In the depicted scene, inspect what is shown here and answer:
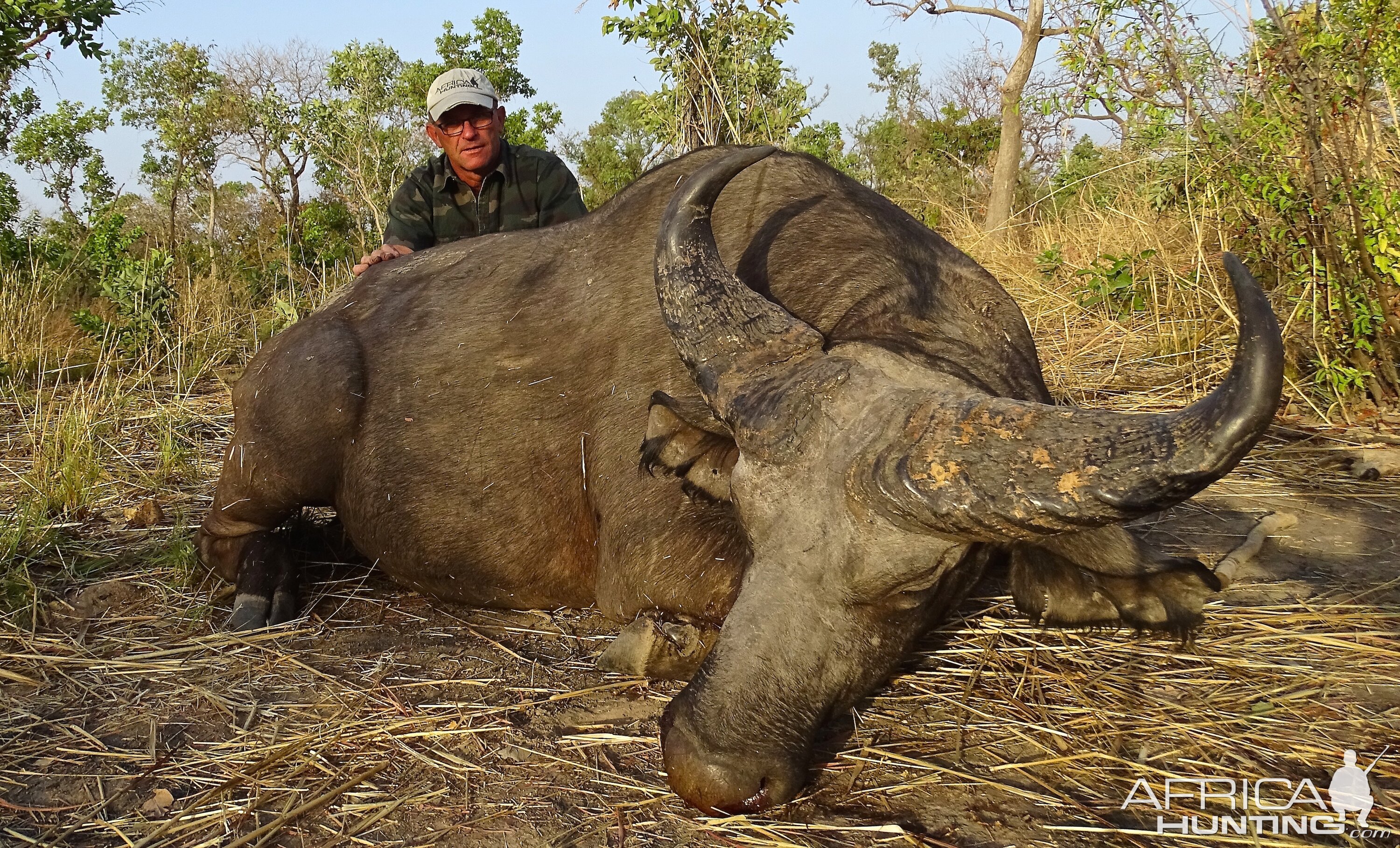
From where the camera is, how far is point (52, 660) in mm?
3270

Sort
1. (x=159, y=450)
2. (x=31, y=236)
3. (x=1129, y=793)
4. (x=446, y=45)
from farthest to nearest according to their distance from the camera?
(x=446, y=45) < (x=31, y=236) < (x=159, y=450) < (x=1129, y=793)

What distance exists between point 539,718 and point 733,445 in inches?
40.0

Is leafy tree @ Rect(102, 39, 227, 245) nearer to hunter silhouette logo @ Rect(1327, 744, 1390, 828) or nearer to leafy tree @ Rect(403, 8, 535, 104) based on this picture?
leafy tree @ Rect(403, 8, 535, 104)

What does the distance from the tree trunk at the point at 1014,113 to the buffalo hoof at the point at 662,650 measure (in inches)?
465

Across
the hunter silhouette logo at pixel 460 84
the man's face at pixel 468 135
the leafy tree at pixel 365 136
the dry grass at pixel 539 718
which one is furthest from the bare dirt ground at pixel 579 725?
the leafy tree at pixel 365 136

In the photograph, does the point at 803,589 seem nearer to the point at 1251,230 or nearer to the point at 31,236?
the point at 1251,230

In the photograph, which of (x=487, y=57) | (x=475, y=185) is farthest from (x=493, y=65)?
(x=475, y=185)

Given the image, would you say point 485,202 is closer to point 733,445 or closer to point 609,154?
point 733,445

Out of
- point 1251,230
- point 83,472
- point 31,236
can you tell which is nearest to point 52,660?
point 83,472

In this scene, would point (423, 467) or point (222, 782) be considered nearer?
point (222, 782)

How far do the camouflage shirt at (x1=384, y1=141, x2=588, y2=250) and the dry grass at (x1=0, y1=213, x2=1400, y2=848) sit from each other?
2.86 m

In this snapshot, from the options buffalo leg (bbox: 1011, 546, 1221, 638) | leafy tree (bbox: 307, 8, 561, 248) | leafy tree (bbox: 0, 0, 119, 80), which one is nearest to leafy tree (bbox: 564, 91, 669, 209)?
leafy tree (bbox: 307, 8, 561, 248)

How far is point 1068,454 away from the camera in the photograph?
81.6 inches

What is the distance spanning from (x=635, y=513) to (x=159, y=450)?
370 centimetres
